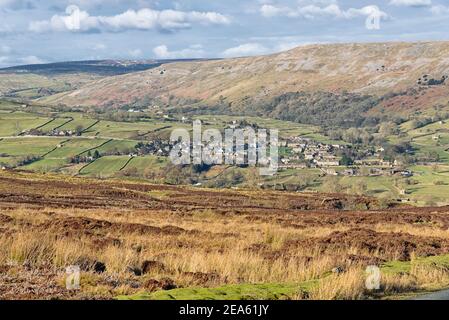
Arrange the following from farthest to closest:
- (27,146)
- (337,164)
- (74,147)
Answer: (27,146), (74,147), (337,164)

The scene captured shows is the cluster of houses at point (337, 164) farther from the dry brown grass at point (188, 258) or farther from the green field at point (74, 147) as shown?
the dry brown grass at point (188, 258)

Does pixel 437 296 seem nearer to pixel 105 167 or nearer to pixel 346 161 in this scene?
pixel 105 167

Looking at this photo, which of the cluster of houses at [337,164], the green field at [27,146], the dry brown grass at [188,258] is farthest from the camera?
the green field at [27,146]

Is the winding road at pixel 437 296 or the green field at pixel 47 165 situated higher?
the winding road at pixel 437 296

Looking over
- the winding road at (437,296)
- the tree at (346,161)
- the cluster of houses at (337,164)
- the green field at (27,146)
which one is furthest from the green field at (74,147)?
the winding road at (437,296)

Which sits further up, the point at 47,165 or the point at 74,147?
the point at 74,147

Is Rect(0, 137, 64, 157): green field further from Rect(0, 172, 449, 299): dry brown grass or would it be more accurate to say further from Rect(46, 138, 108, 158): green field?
Rect(0, 172, 449, 299): dry brown grass

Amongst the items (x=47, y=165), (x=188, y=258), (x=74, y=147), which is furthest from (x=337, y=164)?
(x=188, y=258)

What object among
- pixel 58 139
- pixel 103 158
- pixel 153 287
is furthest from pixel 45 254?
pixel 58 139

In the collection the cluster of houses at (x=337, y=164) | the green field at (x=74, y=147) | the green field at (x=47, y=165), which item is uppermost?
the green field at (x=74, y=147)

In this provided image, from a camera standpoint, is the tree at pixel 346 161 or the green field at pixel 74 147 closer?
the green field at pixel 74 147

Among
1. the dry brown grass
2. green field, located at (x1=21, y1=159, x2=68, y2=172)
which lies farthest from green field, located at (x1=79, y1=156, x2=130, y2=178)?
the dry brown grass
